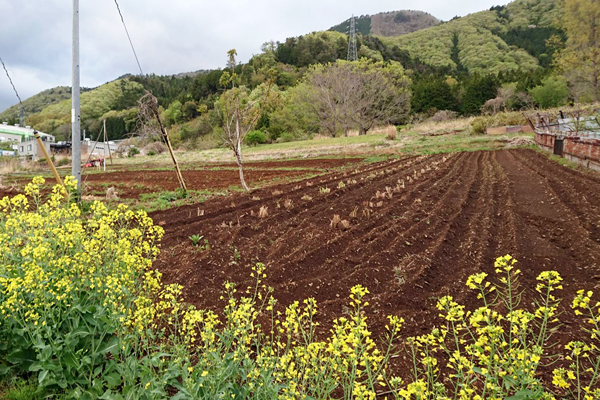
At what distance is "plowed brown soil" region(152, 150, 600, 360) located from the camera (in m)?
4.20

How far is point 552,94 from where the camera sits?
1638 inches

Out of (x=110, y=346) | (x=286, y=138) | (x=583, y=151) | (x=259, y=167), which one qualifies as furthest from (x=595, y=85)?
(x=110, y=346)

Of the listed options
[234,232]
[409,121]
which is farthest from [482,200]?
[409,121]

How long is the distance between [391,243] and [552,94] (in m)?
48.3

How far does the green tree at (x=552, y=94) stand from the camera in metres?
41.5

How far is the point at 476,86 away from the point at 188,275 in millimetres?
53863

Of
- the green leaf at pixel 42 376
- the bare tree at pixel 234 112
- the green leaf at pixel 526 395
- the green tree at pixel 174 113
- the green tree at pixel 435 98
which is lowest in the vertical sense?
the green leaf at pixel 42 376

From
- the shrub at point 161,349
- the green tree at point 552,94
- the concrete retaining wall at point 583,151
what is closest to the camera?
the shrub at point 161,349

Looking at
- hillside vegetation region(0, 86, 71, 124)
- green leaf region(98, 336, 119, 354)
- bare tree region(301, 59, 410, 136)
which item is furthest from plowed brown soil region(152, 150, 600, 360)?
hillside vegetation region(0, 86, 71, 124)

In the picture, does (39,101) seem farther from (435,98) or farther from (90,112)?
(435,98)

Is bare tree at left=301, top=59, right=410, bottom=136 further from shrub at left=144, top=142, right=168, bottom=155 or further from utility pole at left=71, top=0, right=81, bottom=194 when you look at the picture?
utility pole at left=71, top=0, right=81, bottom=194

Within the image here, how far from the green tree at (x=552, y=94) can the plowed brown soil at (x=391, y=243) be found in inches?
1587

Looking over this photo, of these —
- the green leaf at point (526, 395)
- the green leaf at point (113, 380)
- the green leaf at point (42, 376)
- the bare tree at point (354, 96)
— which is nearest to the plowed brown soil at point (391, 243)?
the green leaf at point (113, 380)

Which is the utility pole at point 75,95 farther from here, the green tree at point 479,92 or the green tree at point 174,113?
the green tree at point 174,113
